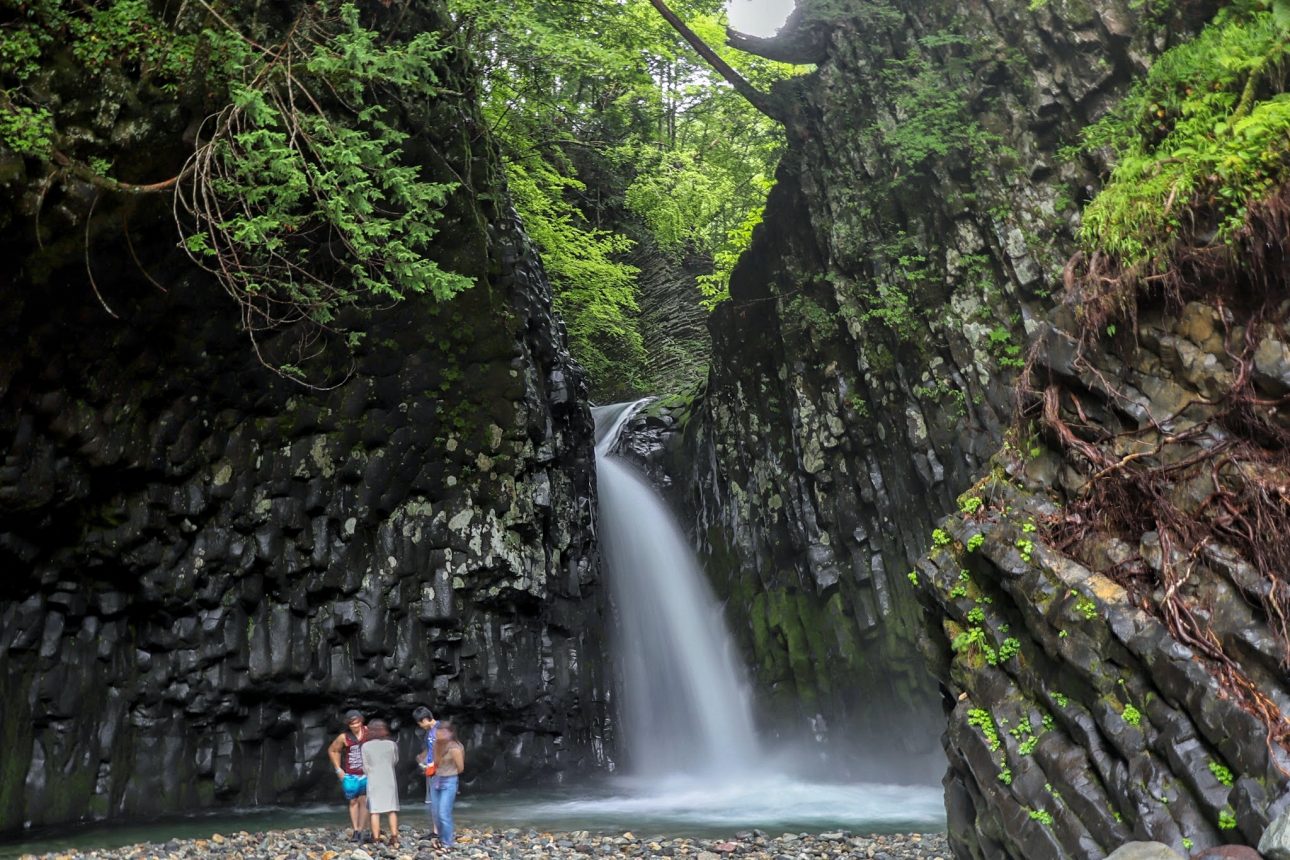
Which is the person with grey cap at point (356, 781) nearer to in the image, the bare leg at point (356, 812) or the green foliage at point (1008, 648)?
the bare leg at point (356, 812)

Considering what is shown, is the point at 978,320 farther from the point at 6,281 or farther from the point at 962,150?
the point at 6,281

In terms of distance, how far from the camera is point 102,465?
37.6ft

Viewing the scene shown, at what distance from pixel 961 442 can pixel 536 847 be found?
7.16 meters

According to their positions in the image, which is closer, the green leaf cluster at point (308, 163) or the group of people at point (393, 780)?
the group of people at point (393, 780)

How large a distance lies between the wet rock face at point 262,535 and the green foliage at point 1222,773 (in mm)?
9829

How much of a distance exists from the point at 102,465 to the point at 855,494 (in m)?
10.2

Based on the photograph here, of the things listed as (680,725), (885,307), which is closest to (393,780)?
(680,725)

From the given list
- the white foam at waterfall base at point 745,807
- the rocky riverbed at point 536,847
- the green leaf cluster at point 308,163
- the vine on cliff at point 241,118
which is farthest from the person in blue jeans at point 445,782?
the vine on cliff at point 241,118

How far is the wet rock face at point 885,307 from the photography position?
11.6m

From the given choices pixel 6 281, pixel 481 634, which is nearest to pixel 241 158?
pixel 6 281

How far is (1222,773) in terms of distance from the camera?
4617mm

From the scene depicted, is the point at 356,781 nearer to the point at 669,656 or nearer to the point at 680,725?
the point at 680,725

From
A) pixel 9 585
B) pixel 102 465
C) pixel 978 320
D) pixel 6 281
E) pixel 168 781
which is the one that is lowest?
pixel 168 781

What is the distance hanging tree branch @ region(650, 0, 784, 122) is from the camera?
12.8 meters
